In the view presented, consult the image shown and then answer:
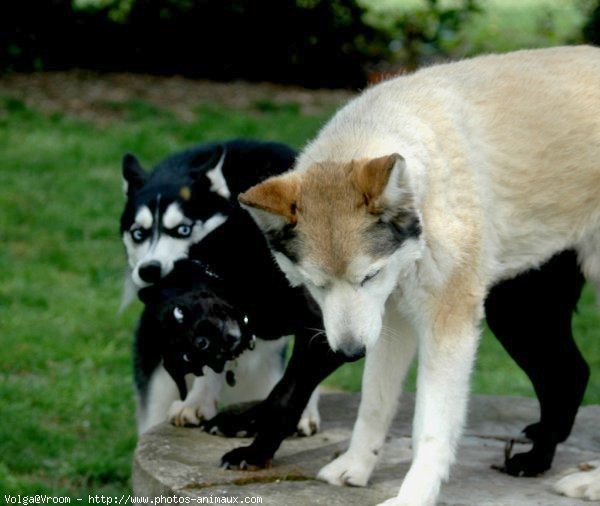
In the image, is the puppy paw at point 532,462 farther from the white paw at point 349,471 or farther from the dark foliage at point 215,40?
the dark foliage at point 215,40

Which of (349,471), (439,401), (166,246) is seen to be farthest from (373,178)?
(166,246)

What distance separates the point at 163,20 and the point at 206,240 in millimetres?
8164

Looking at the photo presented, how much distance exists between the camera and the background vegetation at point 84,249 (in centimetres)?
662

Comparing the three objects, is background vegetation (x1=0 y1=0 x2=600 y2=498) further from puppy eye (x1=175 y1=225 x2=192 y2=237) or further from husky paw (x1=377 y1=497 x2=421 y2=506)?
husky paw (x1=377 y1=497 x2=421 y2=506)

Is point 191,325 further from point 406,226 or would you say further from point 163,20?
point 163,20

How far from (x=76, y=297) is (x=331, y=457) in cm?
386

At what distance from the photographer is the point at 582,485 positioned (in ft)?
15.0

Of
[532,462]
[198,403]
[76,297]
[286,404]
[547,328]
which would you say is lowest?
[76,297]

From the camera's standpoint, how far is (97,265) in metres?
8.93

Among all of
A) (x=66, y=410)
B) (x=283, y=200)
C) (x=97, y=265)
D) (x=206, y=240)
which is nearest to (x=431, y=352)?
(x=283, y=200)

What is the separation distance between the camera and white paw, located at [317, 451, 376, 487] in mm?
4609

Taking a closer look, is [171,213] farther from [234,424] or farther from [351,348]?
[351,348]

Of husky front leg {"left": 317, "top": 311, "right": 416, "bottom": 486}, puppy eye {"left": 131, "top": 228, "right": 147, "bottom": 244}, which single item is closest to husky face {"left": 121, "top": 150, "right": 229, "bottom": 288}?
puppy eye {"left": 131, "top": 228, "right": 147, "bottom": 244}

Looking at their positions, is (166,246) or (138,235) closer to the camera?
(166,246)
